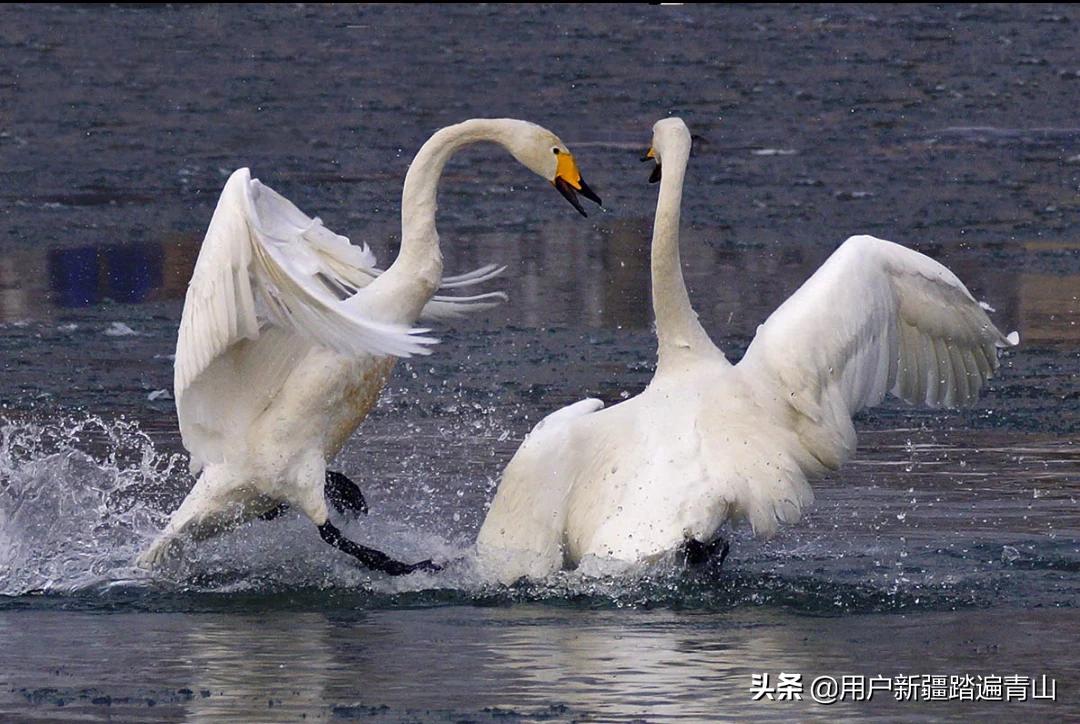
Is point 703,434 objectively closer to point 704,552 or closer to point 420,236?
point 704,552

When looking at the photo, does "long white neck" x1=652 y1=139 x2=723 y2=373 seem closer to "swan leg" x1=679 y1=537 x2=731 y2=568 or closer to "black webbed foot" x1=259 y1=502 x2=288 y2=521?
"swan leg" x1=679 y1=537 x2=731 y2=568

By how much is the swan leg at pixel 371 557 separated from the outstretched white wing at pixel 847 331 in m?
1.31

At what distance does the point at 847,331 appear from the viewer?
24.7 ft

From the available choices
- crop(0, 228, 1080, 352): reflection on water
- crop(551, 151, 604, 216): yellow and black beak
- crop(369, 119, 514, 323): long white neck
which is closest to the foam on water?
crop(369, 119, 514, 323): long white neck

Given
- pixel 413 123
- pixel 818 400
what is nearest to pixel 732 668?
pixel 818 400

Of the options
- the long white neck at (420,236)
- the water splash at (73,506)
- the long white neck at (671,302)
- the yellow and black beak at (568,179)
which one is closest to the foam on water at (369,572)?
the water splash at (73,506)

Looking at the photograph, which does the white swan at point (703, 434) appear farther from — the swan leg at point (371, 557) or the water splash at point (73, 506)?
the water splash at point (73, 506)

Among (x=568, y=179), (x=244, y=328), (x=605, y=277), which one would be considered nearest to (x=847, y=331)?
(x=568, y=179)

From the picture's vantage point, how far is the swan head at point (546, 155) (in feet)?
27.9

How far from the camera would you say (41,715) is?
234 inches

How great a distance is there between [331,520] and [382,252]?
5.76m

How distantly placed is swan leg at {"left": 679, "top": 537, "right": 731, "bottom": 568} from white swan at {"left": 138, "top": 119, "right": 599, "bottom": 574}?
1051 mm

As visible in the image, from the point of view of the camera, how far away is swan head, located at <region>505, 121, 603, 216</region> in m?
8.50

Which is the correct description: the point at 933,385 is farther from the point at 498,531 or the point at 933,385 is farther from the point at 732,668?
the point at 732,668
